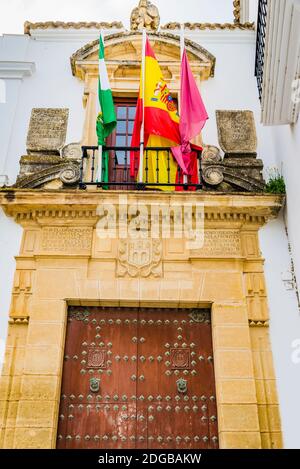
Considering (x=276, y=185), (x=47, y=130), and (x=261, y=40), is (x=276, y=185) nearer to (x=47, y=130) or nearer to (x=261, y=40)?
(x=261, y=40)

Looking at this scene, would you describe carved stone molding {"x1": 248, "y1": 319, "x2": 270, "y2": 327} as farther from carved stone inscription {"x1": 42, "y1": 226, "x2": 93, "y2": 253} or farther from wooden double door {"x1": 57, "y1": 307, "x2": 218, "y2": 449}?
carved stone inscription {"x1": 42, "y1": 226, "x2": 93, "y2": 253}

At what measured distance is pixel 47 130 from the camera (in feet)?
19.8

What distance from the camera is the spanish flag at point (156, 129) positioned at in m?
5.61

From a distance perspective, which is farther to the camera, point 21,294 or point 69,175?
point 69,175

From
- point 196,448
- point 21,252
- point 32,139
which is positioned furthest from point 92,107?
point 196,448

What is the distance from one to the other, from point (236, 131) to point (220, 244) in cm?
173

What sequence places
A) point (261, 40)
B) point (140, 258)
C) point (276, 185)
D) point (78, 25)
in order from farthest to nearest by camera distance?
point (78, 25) < point (261, 40) < point (276, 185) < point (140, 258)

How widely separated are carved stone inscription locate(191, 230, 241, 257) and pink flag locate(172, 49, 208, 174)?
82 cm

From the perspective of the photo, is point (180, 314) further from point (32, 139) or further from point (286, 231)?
point (32, 139)

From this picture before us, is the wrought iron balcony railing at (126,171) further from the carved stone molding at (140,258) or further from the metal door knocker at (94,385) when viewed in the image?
the metal door knocker at (94,385)

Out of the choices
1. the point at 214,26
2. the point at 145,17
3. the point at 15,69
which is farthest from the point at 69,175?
the point at 214,26

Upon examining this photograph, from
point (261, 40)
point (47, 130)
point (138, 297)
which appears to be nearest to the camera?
point (138, 297)

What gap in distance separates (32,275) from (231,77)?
3.91 m

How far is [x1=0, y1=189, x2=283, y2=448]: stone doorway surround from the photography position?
4.28 m
